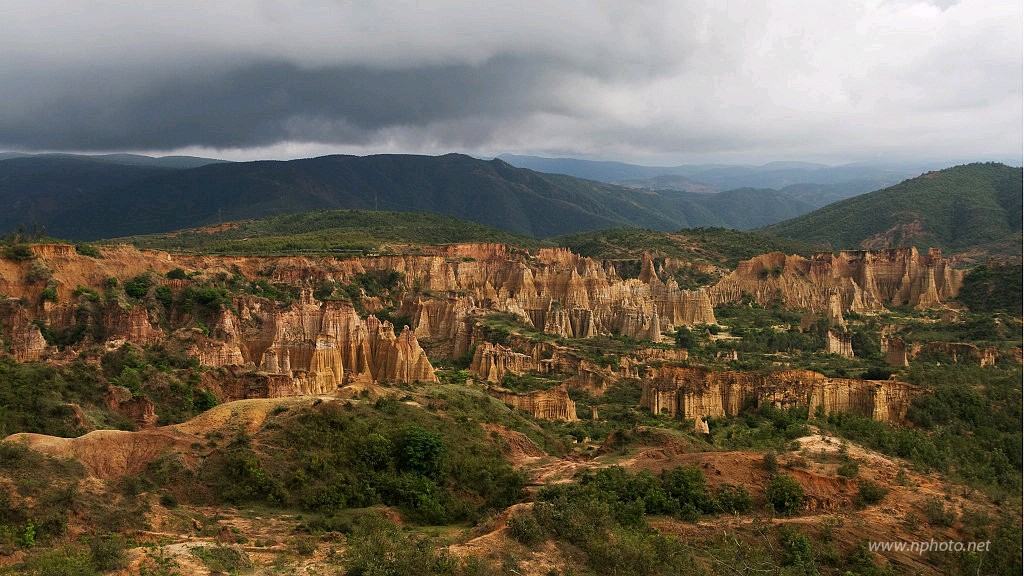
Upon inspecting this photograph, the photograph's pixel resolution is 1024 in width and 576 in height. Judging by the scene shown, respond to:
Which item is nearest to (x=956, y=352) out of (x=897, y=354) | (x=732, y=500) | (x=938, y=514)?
(x=897, y=354)

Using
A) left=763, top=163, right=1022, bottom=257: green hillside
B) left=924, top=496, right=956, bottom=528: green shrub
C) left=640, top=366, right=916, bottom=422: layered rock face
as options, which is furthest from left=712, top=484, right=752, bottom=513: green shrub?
left=763, top=163, right=1022, bottom=257: green hillside

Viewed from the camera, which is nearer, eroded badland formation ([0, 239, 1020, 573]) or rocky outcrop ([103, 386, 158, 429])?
eroded badland formation ([0, 239, 1020, 573])

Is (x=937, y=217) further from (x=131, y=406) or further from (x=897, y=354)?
(x=131, y=406)

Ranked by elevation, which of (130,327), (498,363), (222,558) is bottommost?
(498,363)

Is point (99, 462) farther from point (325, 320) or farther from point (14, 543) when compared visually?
point (325, 320)

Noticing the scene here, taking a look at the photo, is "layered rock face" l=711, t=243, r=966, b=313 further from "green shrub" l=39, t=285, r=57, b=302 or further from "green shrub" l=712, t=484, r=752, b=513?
"green shrub" l=39, t=285, r=57, b=302

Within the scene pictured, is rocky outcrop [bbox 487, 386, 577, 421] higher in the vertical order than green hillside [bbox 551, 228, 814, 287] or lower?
lower

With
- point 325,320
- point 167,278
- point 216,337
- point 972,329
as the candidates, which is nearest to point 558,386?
point 325,320
